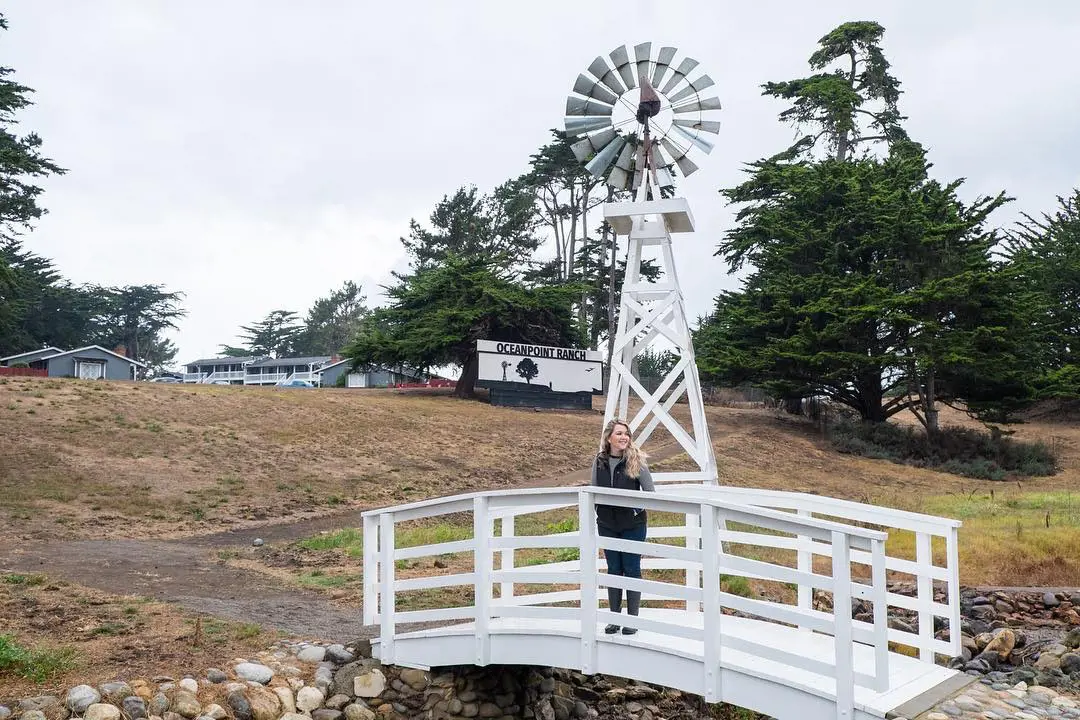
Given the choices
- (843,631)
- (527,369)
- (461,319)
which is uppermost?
(461,319)

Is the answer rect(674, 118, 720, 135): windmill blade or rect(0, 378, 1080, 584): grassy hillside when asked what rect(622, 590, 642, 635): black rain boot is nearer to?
rect(674, 118, 720, 135): windmill blade

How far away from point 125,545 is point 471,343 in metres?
24.1

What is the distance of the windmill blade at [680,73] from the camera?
39.5ft

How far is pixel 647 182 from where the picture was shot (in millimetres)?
11836

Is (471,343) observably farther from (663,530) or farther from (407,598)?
(663,530)

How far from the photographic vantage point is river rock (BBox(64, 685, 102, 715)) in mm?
7441

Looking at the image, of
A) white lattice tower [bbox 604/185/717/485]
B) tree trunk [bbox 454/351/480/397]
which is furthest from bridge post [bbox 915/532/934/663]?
tree trunk [bbox 454/351/480/397]

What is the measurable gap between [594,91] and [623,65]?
50cm

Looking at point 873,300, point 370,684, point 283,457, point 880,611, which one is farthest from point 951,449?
point 880,611

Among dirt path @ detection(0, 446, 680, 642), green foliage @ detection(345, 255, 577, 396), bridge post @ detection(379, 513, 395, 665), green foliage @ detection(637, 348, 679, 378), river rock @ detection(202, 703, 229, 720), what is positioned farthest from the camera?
green foliage @ detection(637, 348, 679, 378)

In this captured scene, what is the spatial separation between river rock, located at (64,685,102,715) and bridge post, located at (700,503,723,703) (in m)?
4.88

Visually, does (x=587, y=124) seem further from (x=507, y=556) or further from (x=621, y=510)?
(x=621, y=510)

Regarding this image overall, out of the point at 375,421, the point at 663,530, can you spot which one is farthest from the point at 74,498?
the point at 663,530

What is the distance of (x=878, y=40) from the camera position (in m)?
44.5
